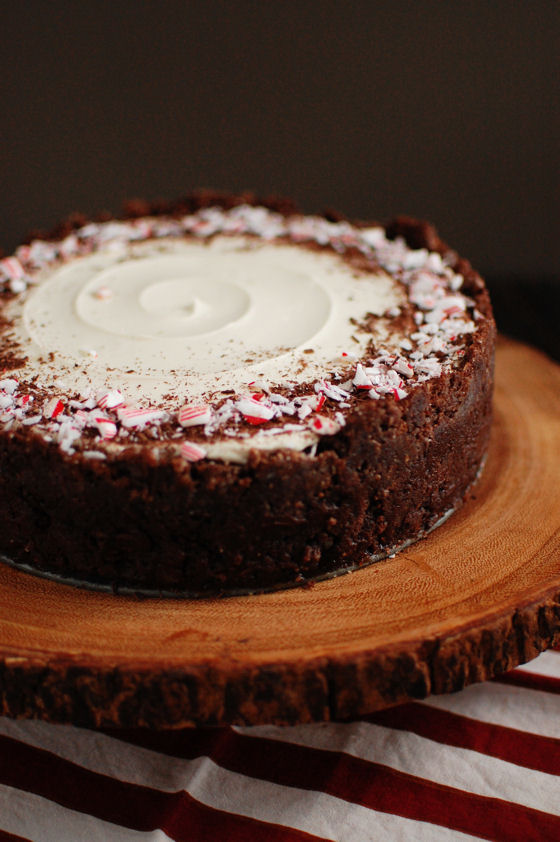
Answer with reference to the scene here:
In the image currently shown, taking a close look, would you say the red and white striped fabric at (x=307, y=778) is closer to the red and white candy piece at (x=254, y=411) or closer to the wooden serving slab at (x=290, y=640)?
the wooden serving slab at (x=290, y=640)

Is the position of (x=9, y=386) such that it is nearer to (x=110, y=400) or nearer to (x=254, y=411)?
(x=110, y=400)

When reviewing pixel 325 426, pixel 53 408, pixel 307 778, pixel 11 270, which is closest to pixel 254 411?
pixel 325 426

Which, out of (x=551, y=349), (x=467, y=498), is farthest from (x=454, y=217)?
(x=467, y=498)

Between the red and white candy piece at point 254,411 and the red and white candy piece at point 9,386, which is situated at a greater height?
the red and white candy piece at point 9,386

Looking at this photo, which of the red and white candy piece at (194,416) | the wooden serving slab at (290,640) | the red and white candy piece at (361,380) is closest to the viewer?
the wooden serving slab at (290,640)

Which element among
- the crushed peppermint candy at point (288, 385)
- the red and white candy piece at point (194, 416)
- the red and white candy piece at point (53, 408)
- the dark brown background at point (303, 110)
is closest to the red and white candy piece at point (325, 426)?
the crushed peppermint candy at point (288, 385)

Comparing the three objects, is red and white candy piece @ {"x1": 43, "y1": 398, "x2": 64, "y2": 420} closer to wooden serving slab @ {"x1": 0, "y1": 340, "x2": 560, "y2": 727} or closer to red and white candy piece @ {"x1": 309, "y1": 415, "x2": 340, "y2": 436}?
wooden serving slab @ {"x1": 0, "y1": 340, "x2": 560, "y2": 727}
